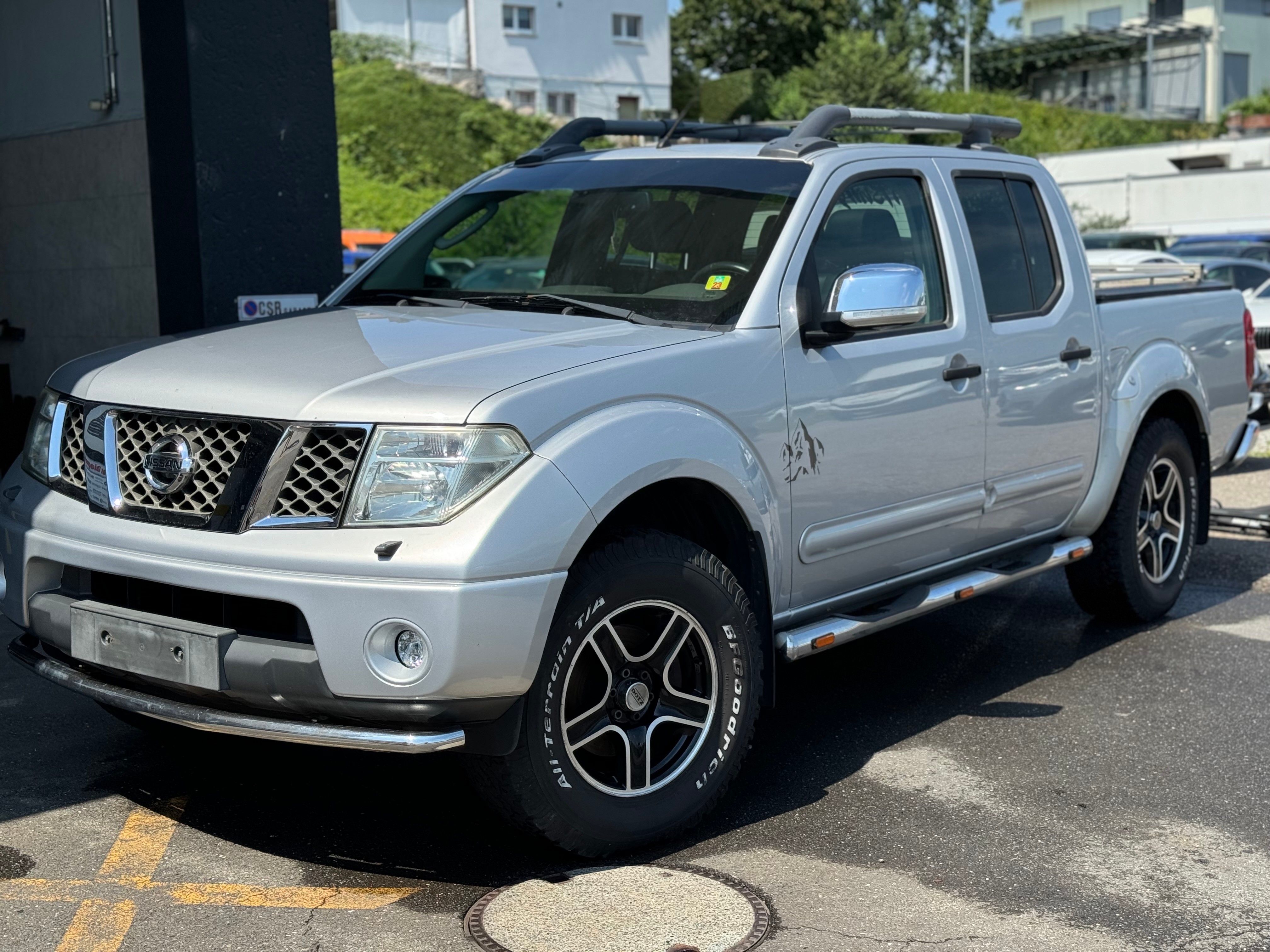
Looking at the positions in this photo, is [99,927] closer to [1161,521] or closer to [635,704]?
[635,704]

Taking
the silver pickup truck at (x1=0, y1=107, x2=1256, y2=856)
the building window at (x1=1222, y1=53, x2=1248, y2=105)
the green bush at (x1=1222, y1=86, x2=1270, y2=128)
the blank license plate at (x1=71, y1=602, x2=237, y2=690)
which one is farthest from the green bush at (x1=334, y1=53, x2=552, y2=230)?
the building window at (x1=1222, y1=53, x2=1248, y2=105)

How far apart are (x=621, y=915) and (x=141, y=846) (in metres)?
1.38

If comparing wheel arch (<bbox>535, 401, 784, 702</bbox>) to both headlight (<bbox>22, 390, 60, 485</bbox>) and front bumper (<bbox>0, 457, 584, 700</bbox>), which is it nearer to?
front bumper (<bbox>0, 457, 584, 700</bbox>)

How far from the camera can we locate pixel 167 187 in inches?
295

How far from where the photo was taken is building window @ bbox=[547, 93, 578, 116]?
167 ft

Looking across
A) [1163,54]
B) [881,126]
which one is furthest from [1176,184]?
[1163,54]

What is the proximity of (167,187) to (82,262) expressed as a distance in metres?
1.22

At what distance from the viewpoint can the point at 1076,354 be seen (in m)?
5.59

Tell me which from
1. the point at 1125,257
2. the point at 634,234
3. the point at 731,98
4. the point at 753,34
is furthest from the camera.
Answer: the point at 753,34

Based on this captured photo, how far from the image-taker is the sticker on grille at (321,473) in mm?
3459

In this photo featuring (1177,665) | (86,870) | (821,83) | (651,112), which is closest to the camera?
(86,870)

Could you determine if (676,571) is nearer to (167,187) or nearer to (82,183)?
(167,187)

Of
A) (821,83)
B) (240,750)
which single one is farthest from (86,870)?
(821,83)

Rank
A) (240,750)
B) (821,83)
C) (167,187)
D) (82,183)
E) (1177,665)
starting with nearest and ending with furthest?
(240,750), (1177,665), (167,187), (82,183), (821,83)
